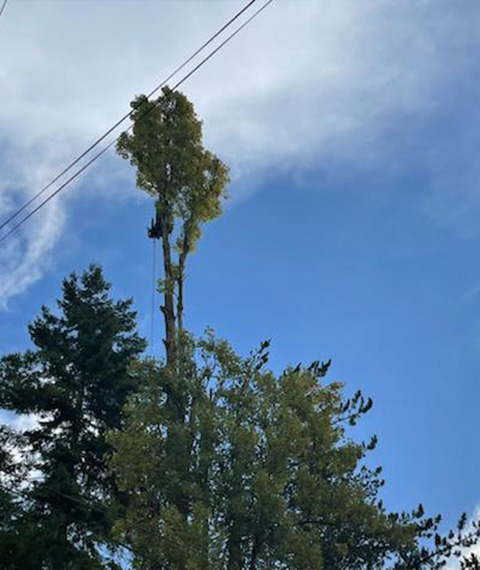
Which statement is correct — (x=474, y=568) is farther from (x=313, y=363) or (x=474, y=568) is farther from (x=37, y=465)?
(x=37, y=465)

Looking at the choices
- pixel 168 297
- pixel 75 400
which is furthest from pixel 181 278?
pixel 75 400

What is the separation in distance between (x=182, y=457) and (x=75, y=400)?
7.61 metres

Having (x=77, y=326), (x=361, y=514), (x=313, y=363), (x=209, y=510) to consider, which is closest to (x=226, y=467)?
(x=209, y=510)

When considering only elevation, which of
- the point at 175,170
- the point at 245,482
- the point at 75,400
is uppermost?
the point at 175,170

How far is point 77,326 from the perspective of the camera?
960 inches

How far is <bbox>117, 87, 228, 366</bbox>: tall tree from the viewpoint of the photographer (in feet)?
73.8

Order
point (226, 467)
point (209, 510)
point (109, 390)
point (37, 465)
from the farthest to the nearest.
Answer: point (109, 390)
point (37, 465)
point (226, 467)
point (209, 510)

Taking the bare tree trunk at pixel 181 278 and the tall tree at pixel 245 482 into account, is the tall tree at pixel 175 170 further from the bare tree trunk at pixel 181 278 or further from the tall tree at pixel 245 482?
the tall tree at pixel 245 482

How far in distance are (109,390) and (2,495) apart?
5.50m

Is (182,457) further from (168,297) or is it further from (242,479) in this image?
(168,297)

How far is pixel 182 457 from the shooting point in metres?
15.5

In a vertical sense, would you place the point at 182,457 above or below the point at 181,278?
below

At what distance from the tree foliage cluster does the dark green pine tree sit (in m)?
0.05

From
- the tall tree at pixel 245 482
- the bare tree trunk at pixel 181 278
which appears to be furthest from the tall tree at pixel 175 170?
the tall tree at pixel 245 482
